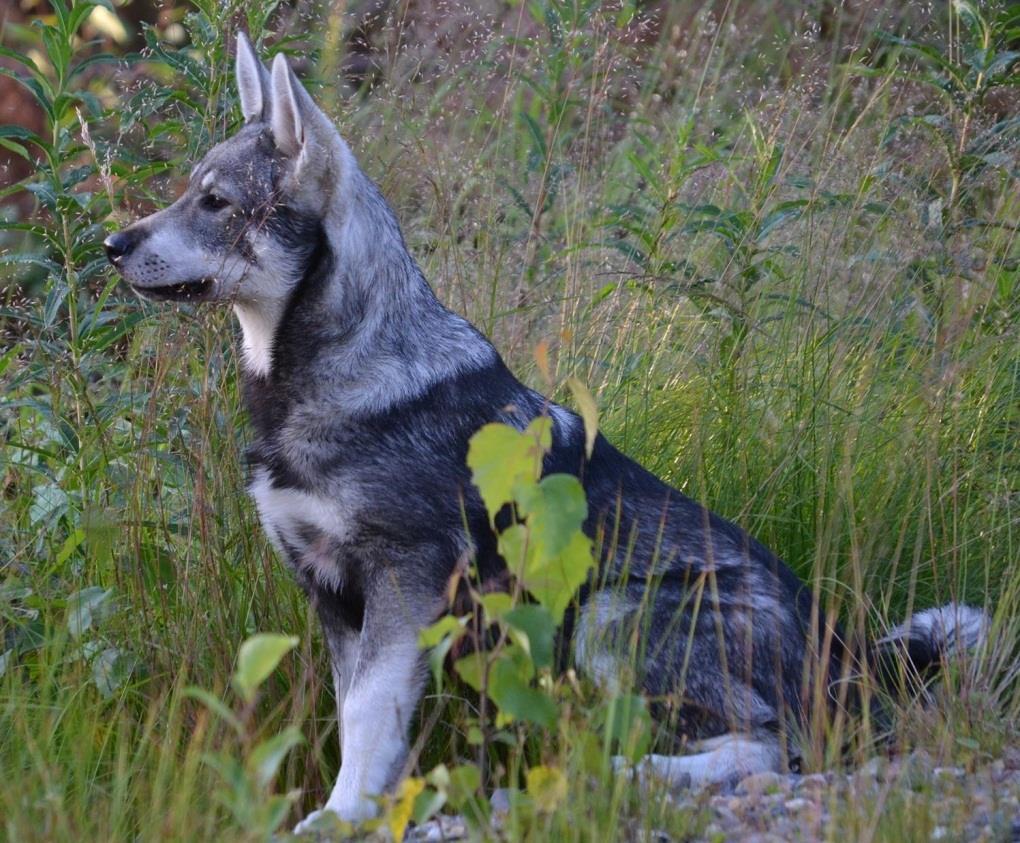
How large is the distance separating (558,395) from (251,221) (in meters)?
1.34

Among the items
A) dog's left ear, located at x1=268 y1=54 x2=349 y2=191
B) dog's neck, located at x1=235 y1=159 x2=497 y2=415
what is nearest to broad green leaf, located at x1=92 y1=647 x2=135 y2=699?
dog's neck, located at x1=235 y1=159 x2=497 y2=415

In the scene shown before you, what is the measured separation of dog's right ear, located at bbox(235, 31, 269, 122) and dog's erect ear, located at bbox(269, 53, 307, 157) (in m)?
0.10

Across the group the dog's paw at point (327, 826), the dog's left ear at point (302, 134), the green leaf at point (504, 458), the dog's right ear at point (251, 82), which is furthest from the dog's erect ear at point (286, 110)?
the dog's paw at point (327, 826)

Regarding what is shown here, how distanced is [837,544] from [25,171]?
6099 millimetres

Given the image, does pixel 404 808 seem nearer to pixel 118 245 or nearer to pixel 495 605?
pixel 495 605

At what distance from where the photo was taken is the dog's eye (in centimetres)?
338

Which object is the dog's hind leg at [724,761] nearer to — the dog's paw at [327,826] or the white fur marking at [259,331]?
the dog's paw at [327,826]

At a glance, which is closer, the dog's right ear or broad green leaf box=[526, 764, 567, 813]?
broad green leaf box=[526, 764, 567, 813]

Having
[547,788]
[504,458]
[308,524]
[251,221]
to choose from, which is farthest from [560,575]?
[251,221]

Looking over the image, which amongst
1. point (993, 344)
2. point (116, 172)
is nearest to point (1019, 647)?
point (993, 344)

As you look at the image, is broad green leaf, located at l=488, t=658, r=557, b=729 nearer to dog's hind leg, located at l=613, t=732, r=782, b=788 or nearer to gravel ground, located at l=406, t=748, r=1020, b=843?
gravel ground, located at l=406, t=748, r=1020, b=843

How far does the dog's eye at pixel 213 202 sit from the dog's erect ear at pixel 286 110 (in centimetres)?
19

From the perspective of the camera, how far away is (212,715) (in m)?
3.03

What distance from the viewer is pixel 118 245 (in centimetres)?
326
